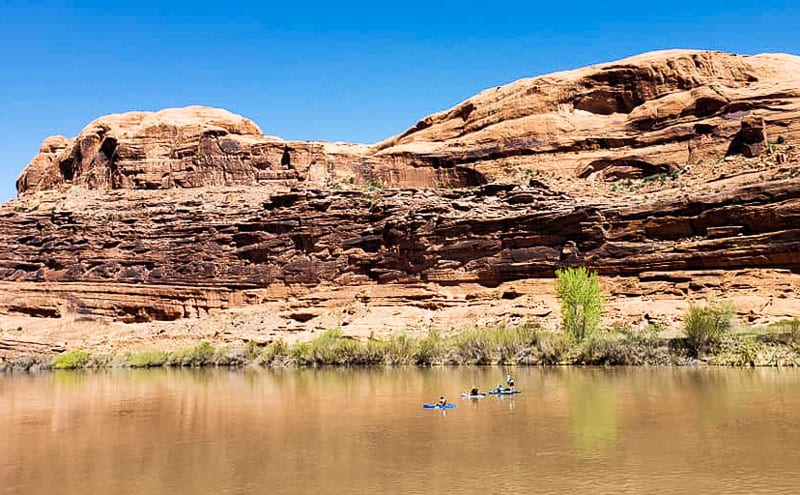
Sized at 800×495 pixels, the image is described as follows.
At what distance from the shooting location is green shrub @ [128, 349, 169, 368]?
128ft

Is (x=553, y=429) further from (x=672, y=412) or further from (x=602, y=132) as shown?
(x=602, y=132)

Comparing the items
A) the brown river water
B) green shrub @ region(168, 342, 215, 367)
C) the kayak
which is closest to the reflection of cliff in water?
the brown river water

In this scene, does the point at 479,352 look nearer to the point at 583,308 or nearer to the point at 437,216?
the point at 583,308

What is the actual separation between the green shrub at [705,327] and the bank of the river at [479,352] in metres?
0.05

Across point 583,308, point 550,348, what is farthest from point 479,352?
point 583,308

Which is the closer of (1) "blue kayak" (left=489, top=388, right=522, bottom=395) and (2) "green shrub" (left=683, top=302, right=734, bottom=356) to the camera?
(1) "blue kayak" (left=489, top=388, right=522, bottom=395)

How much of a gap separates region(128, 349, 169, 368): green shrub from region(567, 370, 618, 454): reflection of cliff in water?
23802 millimetres

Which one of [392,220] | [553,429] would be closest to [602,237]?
[392,220]

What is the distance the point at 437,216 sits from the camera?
146ft

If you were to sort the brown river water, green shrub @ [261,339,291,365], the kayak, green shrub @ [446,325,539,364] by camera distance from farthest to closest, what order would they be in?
green shrub @ [261,339,291,365] < green shrub @ [446,325,539,364] < the kayak < the brown river water

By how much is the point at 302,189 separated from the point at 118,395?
26485 millimetres

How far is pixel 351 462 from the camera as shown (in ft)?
40.8

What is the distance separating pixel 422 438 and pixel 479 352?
17687 millimetres

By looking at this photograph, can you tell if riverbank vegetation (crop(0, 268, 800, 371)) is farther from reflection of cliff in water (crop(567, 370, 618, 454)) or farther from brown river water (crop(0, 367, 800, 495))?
reflection of cliff in water (crop(567, 370, 618, 454))
